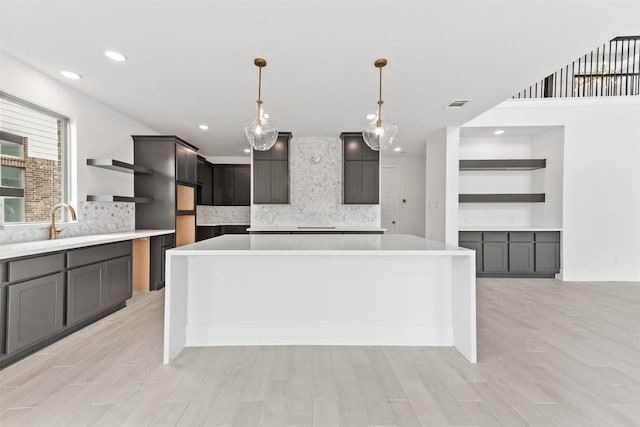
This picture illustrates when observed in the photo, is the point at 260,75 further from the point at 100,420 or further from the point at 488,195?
the point at 488,195

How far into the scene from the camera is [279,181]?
221 inches

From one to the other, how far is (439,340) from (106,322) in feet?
10.7

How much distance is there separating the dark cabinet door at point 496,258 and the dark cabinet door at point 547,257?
52 cm

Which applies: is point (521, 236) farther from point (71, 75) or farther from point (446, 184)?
point (71, 75)

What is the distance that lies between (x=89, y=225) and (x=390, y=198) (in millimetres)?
6055

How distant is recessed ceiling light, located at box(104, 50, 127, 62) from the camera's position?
2704 millimetres

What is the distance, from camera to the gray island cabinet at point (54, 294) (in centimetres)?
225

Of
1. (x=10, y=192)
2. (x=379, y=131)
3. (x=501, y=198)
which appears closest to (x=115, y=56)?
(x=10, y=192)

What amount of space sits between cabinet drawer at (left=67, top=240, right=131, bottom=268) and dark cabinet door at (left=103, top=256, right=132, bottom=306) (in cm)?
8

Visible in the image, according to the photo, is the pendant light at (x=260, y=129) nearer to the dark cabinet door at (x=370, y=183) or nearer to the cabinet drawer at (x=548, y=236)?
the dark cabinet door at (x=370, y=183)

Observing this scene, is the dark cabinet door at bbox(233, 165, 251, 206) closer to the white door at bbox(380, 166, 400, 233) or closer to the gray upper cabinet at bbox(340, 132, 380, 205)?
the gray upper cabinet at bbox(340, 132, 380, 205)

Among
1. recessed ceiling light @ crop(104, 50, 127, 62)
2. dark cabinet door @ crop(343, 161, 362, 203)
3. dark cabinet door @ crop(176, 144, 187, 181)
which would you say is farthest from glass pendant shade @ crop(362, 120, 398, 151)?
dark cabinet door @ crop(176, 144, 187, 181)

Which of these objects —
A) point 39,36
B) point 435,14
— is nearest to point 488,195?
point 435,14

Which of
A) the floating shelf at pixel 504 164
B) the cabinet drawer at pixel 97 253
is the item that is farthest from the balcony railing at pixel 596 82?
the cabinet drawer at pixel 97 253
